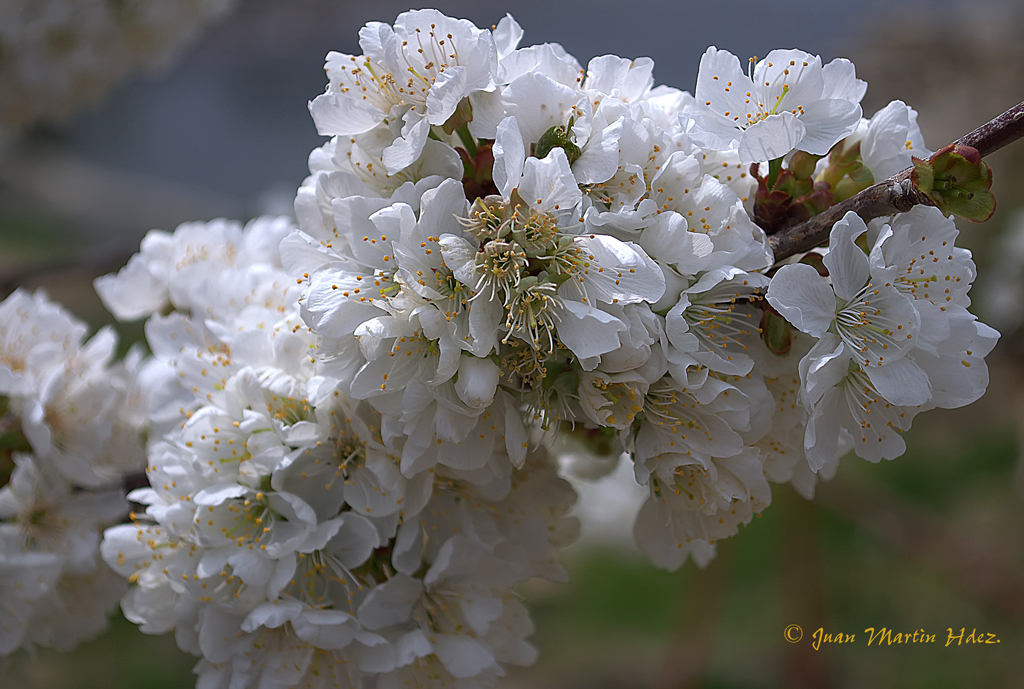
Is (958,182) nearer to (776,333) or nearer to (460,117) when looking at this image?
(776,333)

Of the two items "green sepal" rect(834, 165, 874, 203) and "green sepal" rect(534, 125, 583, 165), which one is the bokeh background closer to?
"green sepal" rect(534, 125, 583, 165)

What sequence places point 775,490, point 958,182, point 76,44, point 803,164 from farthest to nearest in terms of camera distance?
point 775,490 → point 76,44 → point 803,164 → point 958,182

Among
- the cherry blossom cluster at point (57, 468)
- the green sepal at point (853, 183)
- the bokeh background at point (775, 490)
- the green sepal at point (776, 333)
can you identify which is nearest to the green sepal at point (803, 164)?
the green sepal at point (853, 183)

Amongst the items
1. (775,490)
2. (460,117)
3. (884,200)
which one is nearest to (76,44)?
(460,117)

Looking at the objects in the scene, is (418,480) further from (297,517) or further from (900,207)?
(900,207)

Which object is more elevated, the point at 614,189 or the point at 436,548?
the point at 614,189

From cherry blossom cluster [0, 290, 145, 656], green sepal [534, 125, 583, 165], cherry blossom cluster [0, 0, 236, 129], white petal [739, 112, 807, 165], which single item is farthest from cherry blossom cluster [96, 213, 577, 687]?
cherry blossom cluster [0, 0, 236, 129]

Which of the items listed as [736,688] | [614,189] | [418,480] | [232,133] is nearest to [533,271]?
[614,189]

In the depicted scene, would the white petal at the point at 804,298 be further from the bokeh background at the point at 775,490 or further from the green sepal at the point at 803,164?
the bokeh background at the point at 775,490
